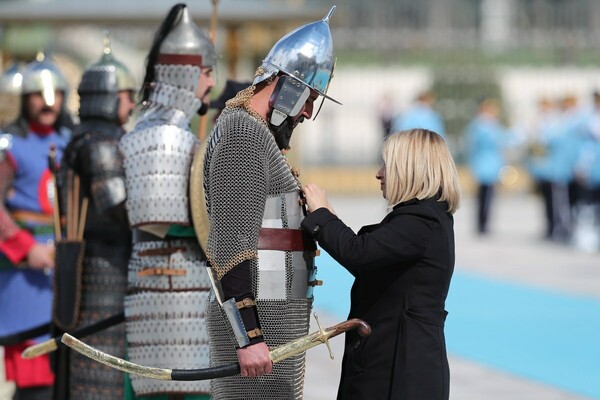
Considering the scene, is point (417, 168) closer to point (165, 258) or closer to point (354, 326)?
point (354, 326)

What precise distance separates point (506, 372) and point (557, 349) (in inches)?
38.3

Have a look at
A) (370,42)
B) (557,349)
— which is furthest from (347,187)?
(557,349)

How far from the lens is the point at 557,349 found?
9023mm

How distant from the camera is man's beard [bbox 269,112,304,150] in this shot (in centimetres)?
438

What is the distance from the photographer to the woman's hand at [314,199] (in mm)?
4332

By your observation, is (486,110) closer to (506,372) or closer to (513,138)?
(513,138)

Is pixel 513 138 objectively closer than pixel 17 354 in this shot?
No

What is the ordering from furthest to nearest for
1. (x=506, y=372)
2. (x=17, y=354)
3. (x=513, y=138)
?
(x=513, y=138), (x=506, y=372), (x=17, y=354)

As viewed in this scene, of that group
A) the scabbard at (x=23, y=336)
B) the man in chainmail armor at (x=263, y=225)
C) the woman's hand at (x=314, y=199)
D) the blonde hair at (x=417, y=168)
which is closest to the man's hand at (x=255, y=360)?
the man in chainmail armor at (x=263, y=225)

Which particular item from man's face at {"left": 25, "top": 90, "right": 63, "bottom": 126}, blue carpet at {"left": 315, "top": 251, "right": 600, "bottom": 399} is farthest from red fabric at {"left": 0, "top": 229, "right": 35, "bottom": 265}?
blue carpet at {"left": 315, "top": 251, "right": 600, "bottom": 399}

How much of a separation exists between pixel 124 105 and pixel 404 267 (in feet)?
7.80

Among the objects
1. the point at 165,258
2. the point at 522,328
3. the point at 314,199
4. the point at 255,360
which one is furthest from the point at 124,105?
the point at 522,328

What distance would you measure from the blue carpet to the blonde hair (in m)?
3.52

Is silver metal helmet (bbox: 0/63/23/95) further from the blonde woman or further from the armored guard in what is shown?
the blonde woman
